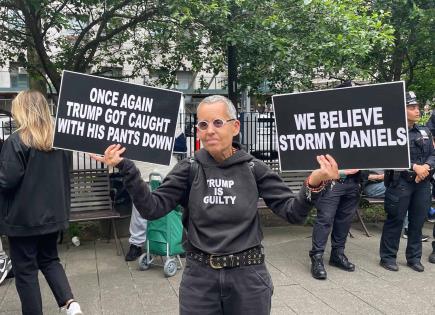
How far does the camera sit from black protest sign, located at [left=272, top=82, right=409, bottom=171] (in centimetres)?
255

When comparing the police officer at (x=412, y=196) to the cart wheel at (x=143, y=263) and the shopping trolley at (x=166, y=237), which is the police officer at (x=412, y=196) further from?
the cart wheel at (x=143, y=263)

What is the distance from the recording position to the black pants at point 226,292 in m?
2.30

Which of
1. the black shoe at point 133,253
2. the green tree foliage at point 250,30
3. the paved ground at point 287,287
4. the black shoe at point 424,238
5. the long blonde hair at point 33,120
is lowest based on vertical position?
the paved ground at point 287,287

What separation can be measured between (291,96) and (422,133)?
311cm

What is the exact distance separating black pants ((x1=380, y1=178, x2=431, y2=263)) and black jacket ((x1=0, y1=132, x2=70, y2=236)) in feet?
11.8

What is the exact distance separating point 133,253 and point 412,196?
131 inches

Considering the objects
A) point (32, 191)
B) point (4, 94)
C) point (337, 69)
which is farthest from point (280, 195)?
point (4, 94)

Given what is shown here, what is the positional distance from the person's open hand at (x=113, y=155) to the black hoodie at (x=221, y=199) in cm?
6

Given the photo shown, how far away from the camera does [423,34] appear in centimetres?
802

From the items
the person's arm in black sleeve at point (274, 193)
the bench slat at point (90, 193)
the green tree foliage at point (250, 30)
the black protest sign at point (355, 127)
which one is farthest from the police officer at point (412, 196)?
A: the bench slat at point (90, 193)

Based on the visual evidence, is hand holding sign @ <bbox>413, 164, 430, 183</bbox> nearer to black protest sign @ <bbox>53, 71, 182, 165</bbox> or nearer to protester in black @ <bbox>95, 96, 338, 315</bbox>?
protester in black @ <bbox>95, 96, 338, 315</bbox>

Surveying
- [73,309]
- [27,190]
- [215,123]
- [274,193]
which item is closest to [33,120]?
[27,190]

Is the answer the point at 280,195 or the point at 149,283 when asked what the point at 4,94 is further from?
the point at 280,195

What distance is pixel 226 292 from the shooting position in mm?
2320
